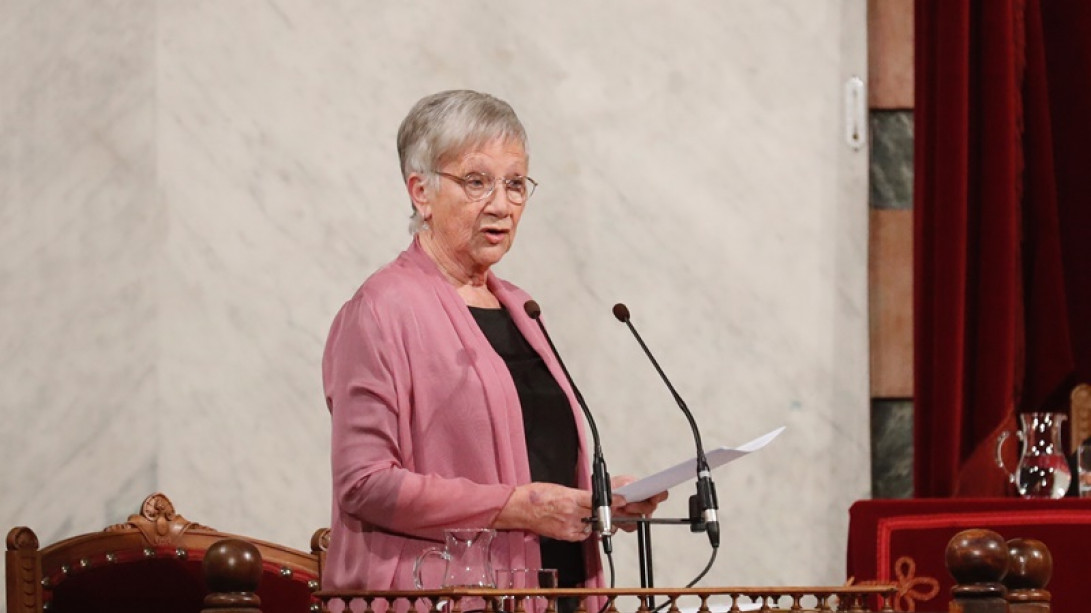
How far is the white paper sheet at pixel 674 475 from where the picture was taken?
2.11 metres

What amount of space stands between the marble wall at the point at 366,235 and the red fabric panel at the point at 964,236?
0.53 ft

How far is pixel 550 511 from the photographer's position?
2264mm

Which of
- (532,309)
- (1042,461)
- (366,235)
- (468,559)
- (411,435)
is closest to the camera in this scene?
(468,559)

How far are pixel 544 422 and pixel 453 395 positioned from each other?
0.18m

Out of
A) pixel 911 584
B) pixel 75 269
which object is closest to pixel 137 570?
pixel 75 269

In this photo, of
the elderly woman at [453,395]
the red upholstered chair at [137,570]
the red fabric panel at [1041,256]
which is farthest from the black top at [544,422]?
the red fabric panel at [1041,256]

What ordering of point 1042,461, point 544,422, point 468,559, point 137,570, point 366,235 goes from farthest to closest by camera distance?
point 366,235
point 1042,461
point 137,570
point 544,422
point 468,559

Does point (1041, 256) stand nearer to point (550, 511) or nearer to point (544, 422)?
point (544, 422)

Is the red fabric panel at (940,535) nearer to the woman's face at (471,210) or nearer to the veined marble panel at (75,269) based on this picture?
the woman's face at (471,210)

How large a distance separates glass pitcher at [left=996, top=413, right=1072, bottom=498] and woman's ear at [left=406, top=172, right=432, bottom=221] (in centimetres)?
148

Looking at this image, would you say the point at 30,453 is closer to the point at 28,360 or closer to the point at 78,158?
the point at 28,360

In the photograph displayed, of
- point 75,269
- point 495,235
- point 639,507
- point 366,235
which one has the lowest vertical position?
point 639,507

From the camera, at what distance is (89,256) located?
3.55 meters

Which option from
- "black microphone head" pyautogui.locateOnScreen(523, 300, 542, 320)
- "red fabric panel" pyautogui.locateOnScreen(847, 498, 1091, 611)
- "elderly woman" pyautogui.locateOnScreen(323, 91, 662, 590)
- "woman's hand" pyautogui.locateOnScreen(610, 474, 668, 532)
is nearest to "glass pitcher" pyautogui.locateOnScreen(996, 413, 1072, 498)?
"red fabric panel" pyautogui.locateOnScreen(847, 498, 1091, 611)
